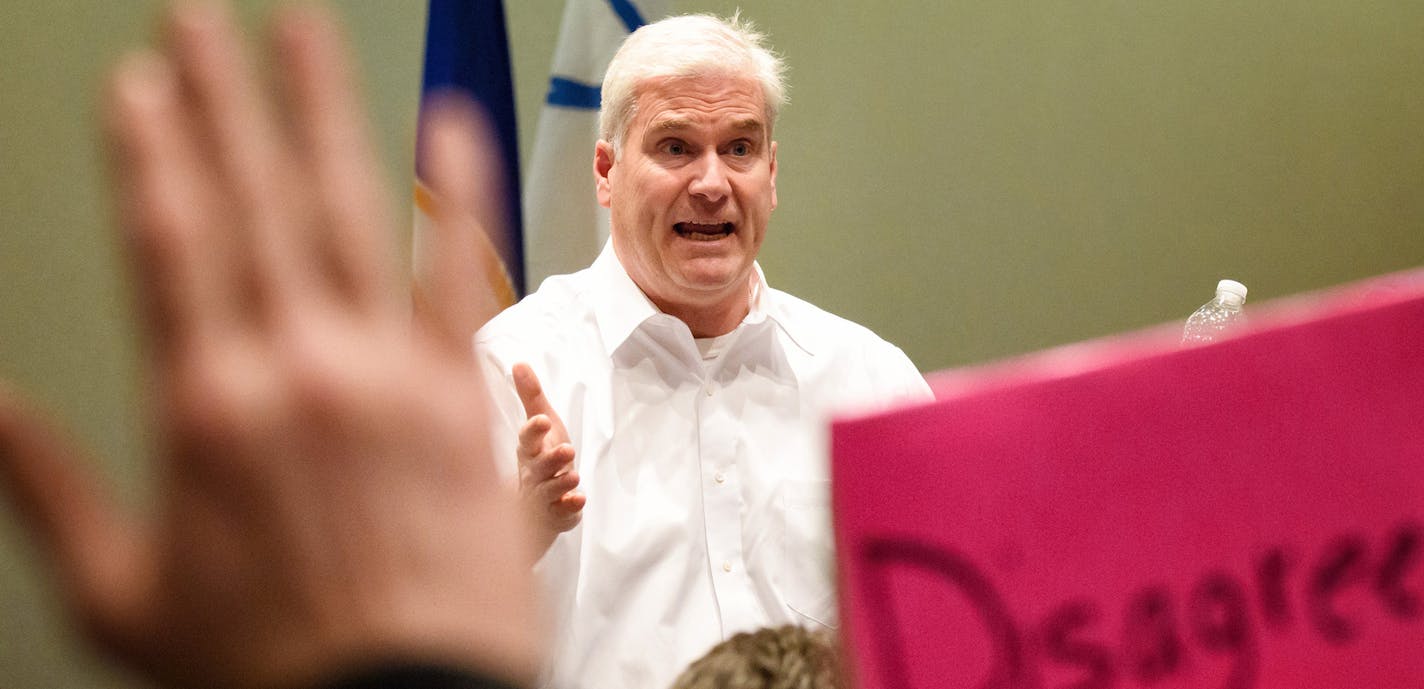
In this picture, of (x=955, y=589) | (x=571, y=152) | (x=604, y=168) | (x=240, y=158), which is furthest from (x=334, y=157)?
(x=571, y=152)

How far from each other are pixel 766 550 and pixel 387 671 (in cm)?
121

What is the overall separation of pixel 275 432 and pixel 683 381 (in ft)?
4.32

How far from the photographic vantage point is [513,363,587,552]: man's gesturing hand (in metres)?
1.11

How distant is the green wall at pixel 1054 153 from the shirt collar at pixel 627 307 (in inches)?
28.8

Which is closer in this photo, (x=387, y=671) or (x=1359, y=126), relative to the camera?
(x=387, y=671)

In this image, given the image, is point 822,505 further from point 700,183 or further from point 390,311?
point 390,311

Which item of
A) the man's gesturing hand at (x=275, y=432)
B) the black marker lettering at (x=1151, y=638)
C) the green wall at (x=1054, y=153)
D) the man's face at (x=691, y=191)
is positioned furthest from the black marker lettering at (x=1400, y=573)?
the green wall at (x=1054, y=153)

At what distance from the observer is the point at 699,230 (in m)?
1.64

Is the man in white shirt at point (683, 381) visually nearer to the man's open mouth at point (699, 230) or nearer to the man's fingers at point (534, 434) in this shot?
the man's open mouth at point (699, 230)

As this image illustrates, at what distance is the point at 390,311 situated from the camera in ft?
1.02

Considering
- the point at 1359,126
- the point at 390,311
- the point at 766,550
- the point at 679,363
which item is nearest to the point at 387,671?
the point at 390,311

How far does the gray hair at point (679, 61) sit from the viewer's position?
1.63 metres

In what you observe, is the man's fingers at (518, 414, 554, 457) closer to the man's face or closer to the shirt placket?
the shirt placket

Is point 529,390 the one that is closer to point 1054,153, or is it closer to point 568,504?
point 568,504
